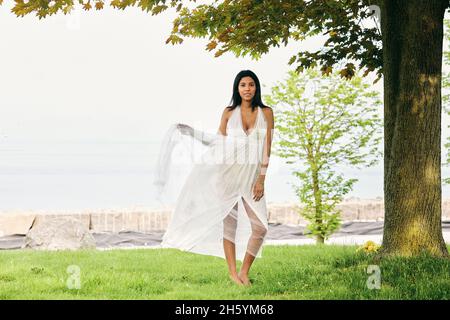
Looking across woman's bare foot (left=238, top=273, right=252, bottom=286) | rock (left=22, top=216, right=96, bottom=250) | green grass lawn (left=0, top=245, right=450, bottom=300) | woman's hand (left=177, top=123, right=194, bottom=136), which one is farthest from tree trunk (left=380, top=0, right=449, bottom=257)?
rock (left=22, top=216, right=96, bottom=250)

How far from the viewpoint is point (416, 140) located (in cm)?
624

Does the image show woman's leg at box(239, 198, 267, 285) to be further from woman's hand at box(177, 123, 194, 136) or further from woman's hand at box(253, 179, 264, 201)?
woman's hand at box(177, 123, 194, 136)

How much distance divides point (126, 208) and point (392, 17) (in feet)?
21.0

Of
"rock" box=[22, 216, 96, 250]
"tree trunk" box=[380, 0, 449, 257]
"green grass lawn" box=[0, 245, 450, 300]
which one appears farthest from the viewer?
"rock" box=[22, 216, 96, 250]

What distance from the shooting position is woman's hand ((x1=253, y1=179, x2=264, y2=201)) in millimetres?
4969

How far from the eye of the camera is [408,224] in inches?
245

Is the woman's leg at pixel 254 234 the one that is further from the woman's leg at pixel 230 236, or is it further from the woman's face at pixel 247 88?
the woman's face at pixel 247 88

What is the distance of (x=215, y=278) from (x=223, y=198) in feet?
3.66

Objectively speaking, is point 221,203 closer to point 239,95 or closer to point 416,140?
point 239,95

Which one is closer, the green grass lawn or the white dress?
the white dress

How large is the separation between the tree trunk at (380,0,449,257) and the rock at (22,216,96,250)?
4.51 metres
